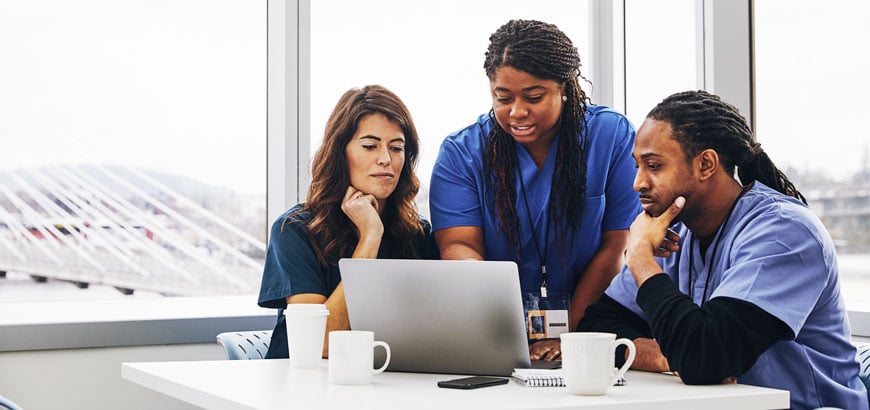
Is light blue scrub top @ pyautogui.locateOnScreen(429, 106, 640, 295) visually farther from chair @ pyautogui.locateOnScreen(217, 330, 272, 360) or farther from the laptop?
the laptop

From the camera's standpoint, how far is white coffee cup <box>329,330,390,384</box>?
158 cm

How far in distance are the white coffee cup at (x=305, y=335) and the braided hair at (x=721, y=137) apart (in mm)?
810

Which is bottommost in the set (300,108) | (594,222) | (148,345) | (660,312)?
(148,345)

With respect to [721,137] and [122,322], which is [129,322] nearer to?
[122,322]

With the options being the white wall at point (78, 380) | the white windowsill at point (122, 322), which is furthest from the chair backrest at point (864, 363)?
A: the white wall at point (78, 380)

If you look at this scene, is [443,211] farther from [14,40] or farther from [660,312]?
[14,40]

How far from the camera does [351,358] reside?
1581 millimetres

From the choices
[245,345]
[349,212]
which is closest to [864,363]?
[349,212]

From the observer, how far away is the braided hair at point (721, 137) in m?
1.96

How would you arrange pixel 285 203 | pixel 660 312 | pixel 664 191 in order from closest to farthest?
pixel 660 312
pixel 664 191
pixel 285 203

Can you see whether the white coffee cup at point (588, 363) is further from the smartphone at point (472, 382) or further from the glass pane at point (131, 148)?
the glass pane at point (131, 148)

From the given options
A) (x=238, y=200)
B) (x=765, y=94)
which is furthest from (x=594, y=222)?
(x=238, y=200)

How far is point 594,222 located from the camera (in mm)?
2344

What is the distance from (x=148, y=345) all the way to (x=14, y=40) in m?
1.00
